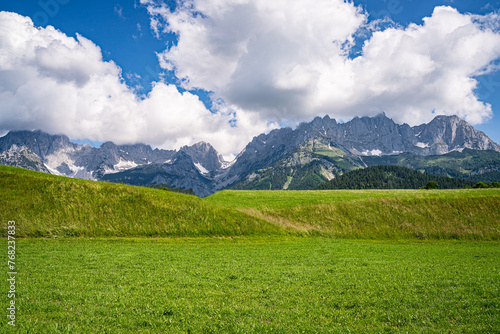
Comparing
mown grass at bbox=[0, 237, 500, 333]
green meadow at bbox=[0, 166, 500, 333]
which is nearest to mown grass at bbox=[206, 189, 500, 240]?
green meadow at bbox=[0, 166, 500, 333]

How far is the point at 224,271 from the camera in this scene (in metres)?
19.8

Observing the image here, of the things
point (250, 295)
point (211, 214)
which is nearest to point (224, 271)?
point (250, 295)

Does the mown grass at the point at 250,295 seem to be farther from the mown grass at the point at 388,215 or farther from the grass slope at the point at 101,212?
the mown grass at the point at 388,215

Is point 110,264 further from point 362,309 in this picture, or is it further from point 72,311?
point 362,309

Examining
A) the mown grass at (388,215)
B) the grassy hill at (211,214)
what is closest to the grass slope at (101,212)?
the grassy hill at (211,214)

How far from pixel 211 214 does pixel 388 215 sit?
118ft

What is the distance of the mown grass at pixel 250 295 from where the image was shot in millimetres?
10992

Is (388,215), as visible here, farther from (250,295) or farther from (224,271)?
(250,295)

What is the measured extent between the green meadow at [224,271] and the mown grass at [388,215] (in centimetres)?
32

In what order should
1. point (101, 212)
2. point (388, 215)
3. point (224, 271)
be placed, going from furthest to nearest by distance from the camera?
1. point (388, 215)
2. point (101, 212)
3. point (224, 271)

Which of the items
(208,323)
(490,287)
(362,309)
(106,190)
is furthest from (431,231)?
(106,190)

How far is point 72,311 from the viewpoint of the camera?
11867 millimetres

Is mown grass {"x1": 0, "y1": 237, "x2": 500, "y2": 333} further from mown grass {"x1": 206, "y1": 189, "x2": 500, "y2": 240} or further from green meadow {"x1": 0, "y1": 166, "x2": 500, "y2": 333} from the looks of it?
mown grass {"x1": 206, "y1": 189, "x2": 500, "y2": 240}

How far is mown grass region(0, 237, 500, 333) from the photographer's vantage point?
1099 centimetres
